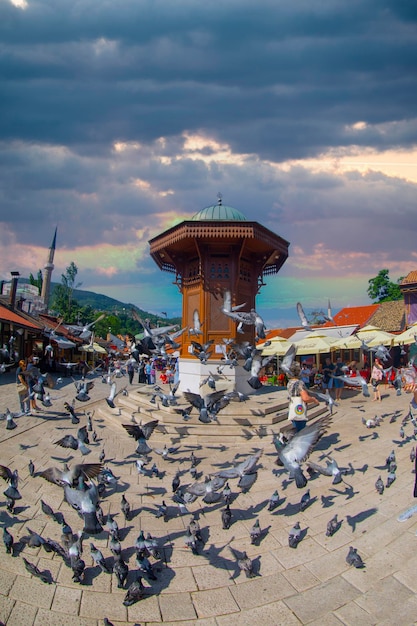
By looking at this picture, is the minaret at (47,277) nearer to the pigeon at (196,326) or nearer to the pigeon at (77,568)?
the pigeon at (196,326)

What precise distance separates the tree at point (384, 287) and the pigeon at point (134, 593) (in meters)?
44.4

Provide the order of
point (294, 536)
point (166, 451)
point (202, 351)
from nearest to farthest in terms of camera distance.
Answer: point (294, 536) < point (166, 451) < point (202, 351)

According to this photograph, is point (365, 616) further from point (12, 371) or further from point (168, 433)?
point (12, 371)

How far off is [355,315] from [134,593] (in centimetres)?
3340

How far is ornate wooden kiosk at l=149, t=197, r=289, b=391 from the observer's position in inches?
486

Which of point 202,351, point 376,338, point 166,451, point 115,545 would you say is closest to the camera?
→ point 115,545

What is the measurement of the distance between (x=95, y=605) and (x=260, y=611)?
1837 mm

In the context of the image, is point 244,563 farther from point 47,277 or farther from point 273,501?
point 47,277

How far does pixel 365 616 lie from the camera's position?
3.75m

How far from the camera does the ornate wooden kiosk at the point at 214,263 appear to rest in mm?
12344

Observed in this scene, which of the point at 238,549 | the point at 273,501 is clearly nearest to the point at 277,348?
the point at 273,501

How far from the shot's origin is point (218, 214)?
1363 centimetres

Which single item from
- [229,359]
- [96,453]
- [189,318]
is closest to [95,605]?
[96,453]

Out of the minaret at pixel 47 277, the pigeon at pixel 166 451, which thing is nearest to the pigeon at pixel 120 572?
the pigeon at pixel 166 451
